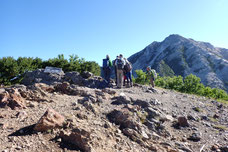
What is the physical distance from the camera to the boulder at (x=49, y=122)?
14.3ft

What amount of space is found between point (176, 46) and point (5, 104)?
8307 inches

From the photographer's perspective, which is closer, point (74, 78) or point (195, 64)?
point (74, 78)

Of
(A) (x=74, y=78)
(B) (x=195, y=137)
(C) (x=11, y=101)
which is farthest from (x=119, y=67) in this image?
(C) (x=11, y=101)

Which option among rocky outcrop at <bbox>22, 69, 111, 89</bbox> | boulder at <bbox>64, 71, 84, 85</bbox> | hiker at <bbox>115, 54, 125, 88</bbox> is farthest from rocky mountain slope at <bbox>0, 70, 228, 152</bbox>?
boulder at <bbox>64, 71, 84, 85</bbox>

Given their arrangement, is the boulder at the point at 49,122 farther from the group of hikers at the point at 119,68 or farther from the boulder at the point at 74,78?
the boulder at the point at 74,78

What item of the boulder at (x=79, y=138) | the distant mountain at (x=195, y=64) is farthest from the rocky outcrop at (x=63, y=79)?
the distant mountain at (x=195, y=64)

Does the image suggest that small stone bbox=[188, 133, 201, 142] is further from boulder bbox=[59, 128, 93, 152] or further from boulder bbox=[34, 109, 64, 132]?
boulder bbox=[34, 109, 64, 132]

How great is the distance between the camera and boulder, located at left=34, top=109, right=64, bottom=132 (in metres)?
4.36

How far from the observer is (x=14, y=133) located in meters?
4.21

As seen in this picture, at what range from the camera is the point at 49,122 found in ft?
14.7

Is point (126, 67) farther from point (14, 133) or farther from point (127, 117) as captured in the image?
point (14, 133)

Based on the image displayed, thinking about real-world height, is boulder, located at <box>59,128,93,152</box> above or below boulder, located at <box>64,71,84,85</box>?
below

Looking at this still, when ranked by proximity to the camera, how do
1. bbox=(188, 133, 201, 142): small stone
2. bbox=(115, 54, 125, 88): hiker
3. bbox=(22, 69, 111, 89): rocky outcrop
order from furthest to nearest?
bbox=(22, 69, 111, 89): rocky outcrop, bbox=(115, 54, 125, 88): hiker, bbox=(188, 133, 201, 142): small stone

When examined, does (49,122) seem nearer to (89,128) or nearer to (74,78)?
(89,128)
